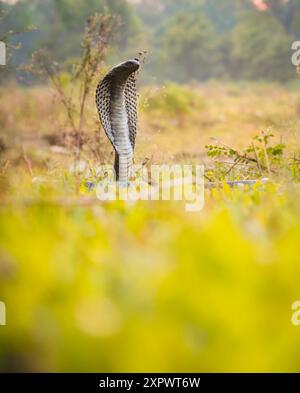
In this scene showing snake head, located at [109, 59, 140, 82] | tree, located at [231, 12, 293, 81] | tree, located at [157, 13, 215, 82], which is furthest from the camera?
tree, located at [157, 13, 215, 82]

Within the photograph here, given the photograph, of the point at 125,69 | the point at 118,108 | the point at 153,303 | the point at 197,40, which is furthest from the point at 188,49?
the point at 153,303

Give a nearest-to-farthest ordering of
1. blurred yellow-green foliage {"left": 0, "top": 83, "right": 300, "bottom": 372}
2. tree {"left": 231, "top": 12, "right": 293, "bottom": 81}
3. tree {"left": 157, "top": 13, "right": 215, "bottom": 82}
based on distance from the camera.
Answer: blurred yellow-green foliage {"left": 0, "top": 83, "right": 300, "bottom": 372}
tree {"left": 231, "top": 12, "right": 293, "bottom": 81}
tree {"left": 157, "top": 13, "right": 215, "bottom": 82}

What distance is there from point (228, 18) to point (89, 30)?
147 ft

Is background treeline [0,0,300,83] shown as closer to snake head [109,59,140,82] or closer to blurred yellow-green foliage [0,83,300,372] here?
snake head [109,59,140,82]

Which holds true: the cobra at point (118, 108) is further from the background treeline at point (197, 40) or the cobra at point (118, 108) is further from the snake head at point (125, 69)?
the background treeline at point (197, 40)

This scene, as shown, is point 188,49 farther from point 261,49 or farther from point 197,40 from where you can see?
point 261,49

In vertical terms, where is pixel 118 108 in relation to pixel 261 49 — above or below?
below

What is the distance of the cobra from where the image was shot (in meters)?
4.06

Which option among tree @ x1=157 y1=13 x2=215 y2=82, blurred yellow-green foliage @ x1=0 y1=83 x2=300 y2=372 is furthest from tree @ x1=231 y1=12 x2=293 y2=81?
blurred yellow-green foliage @ x1=0 y1=83 x2=300 y2=372

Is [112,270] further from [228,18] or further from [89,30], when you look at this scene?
[228,18]

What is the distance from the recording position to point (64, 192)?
2.17m

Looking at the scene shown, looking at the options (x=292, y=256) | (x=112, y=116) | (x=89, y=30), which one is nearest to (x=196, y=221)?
(x=292, y=256)

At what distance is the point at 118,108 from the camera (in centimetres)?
431
